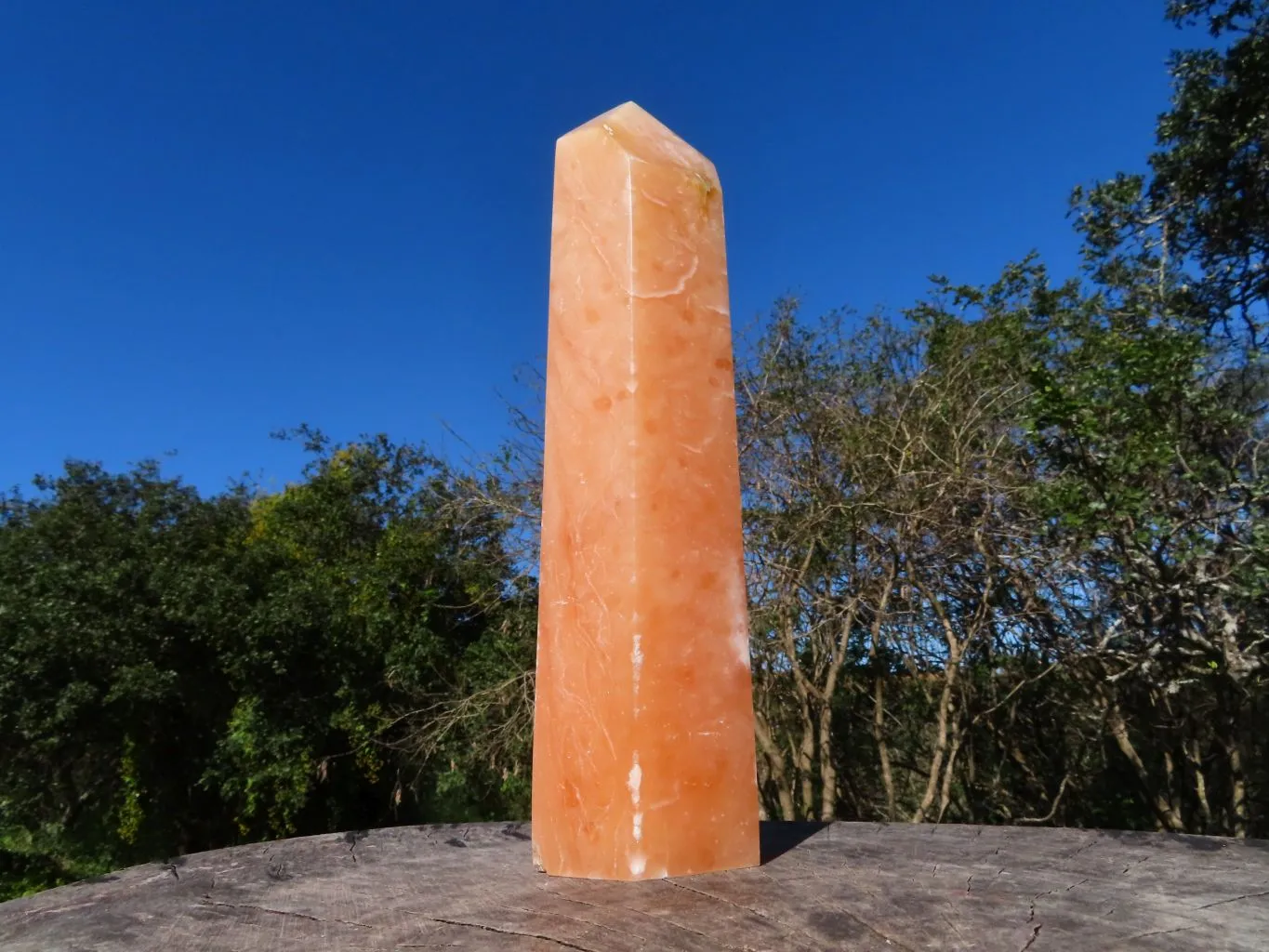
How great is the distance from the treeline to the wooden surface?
9.60ft

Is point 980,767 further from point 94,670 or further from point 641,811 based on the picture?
point 94,670

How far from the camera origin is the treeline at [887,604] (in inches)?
211

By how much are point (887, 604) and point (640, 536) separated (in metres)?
4.49

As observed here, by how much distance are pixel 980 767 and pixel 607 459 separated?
21.1ft

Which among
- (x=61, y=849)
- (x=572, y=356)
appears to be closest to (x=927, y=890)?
(x=572, y=356)

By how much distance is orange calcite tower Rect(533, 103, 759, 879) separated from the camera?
7.56 feet

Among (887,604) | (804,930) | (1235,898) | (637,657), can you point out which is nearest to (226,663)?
(887,604)

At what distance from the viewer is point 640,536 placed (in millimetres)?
2398

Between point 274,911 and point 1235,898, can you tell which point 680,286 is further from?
point 1235,898

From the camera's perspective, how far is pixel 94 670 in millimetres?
7562

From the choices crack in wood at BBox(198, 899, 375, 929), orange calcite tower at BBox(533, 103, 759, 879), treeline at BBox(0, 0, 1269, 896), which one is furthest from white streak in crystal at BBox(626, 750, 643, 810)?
treeline at BBox(0, 0, 1269, 896)

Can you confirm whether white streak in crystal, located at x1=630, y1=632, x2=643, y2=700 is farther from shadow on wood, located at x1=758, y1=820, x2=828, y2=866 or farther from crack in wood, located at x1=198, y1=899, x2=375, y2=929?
crack in wood, located at x1=198, y1=899, x2=375, y2=929

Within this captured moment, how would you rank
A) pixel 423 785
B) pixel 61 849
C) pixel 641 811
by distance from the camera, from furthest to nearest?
pixel 61 849
pixel 423 785
pixel 641 811

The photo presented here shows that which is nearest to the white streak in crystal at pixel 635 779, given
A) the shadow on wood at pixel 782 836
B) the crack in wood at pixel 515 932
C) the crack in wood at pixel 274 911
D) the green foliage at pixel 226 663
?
the shadow on wood at pixel 782 836
